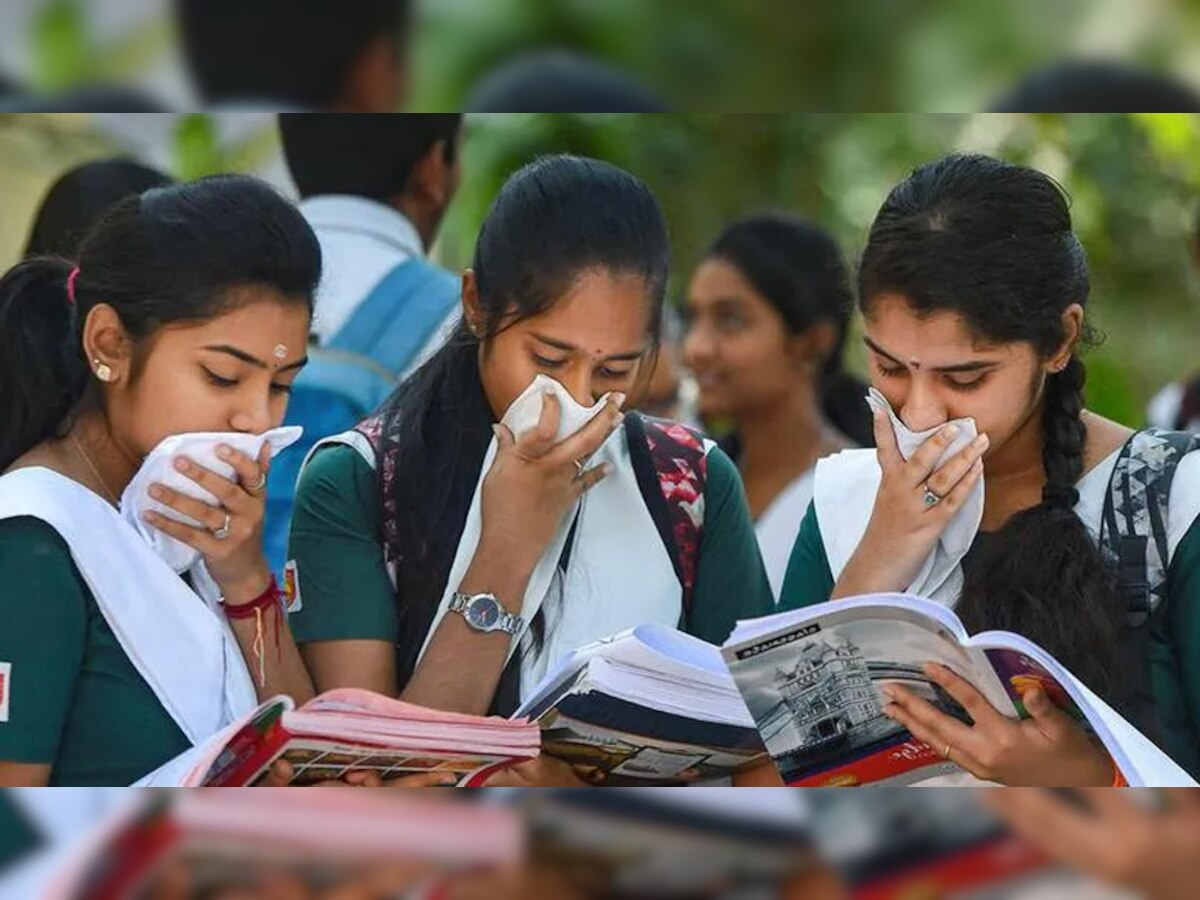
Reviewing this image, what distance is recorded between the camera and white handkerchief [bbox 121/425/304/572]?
127 inches

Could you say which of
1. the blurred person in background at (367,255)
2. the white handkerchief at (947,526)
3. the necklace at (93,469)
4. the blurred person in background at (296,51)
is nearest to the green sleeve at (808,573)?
the white handkerchief at (947,526)

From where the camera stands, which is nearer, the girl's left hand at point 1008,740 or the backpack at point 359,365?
the girl's left hand at point 1008,740

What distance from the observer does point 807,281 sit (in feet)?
12.0

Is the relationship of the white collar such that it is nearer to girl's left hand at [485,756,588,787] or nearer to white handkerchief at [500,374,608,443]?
white handkerchief at [500,374,608,443]

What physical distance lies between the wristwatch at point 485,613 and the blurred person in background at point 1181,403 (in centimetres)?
93

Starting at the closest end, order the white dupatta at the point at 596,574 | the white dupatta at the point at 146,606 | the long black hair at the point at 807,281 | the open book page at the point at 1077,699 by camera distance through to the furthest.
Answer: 1. the open book page at the point at 1077,699
2. the white dupatta at the point at 146,606
3. the white dupatta at the point at 596,574
4. the long black hair at the point at 807,281

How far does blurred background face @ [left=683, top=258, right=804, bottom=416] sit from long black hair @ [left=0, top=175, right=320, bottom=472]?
709 millimetres

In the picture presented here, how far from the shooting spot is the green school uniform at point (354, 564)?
11.0 feet

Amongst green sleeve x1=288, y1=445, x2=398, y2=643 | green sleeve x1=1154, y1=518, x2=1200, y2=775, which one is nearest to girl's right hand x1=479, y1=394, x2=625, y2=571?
green sleeve x1=288, y1=445, x2=398, y2=643

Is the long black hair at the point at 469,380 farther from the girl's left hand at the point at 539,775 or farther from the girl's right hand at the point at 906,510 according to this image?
the girl's right hand at the point at 906,510

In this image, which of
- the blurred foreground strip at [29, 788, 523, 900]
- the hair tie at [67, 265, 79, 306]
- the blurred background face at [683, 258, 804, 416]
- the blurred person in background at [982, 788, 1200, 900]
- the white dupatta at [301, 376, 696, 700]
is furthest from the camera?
the blurred background face at [683, 258, 804, 416]

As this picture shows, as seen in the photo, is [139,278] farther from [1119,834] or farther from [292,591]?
[1119,834]

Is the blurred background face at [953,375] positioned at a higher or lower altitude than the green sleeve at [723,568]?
higher

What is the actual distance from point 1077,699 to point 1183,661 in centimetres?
28
